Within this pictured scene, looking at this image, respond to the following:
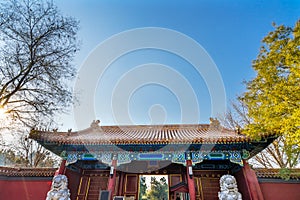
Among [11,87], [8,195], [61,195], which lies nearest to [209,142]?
[61,195]

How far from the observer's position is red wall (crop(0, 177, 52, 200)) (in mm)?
7160

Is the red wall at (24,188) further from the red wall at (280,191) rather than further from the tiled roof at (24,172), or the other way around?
the red wall at (280,191)

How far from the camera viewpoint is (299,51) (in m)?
5.06

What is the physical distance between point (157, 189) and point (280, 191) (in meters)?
22.6

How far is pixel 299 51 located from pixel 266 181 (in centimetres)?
493

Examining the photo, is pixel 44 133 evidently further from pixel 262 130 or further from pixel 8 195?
pixel 262 130

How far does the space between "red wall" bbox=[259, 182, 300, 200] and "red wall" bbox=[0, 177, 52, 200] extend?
8778mm

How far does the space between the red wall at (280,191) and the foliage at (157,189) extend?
20.5 meters

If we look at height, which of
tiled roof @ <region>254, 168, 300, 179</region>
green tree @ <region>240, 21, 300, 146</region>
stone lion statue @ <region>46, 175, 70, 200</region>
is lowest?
stone lion statue @ <region>46, 175, 70, 200</region>

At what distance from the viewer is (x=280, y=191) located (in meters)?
6.59

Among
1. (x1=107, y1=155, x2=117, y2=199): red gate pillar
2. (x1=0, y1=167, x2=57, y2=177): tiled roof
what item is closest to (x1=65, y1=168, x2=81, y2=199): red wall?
(x1=0, y1=167, x2=57, y2=177): tiled roof

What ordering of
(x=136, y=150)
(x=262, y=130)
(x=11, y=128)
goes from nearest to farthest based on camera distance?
(x=262, y=130) < (x=11, y=128) < (x=136, y=150)

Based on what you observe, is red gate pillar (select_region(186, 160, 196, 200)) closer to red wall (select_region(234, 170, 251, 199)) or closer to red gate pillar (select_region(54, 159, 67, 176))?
red wall (select_region(234, 170, 251, 199))

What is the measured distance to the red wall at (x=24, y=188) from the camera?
23.5 ft
